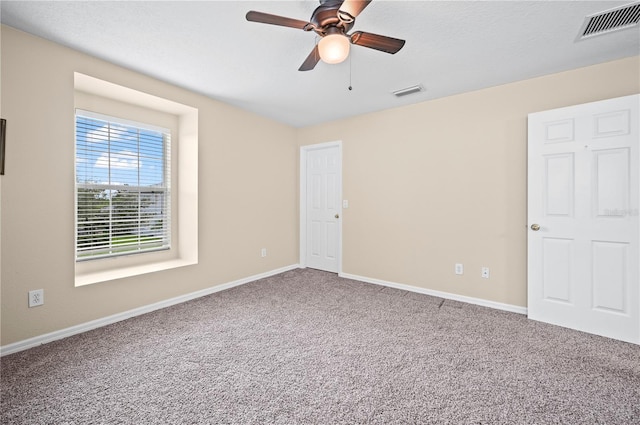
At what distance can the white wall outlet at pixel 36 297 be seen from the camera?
7.34 feet

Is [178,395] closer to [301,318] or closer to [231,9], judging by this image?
[301,318]

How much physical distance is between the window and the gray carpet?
1.00 meters

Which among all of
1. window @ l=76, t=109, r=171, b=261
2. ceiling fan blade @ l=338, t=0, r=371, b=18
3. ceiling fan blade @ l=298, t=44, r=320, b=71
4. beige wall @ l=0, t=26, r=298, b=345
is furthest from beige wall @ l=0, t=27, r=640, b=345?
ceiling fan blade @ l=338, t=0, r=371, b=18

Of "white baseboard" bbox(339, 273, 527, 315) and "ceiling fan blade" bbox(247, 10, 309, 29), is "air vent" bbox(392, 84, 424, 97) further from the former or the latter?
"white baseboard" bbox(339, 273, 527, 315)

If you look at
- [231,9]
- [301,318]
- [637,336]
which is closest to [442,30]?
[231,9]

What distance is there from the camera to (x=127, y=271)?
303 cm

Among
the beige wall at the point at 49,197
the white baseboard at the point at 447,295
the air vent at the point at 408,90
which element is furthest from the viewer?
the air vent at the point at 408,90

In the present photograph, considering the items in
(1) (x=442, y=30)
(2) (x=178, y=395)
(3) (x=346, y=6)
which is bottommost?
(2) (x=178, y=395)

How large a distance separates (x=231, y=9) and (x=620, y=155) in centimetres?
335

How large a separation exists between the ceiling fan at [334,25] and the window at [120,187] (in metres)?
2.47

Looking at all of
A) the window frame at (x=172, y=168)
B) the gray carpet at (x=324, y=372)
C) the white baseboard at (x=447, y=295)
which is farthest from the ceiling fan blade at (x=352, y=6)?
the white baseboard at (x=447, y=295)

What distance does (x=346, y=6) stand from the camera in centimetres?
153

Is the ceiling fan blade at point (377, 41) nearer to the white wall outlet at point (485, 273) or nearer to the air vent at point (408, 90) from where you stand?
the air vent at point (408, 90)

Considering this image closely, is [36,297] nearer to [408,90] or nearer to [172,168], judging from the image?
[172,168]
